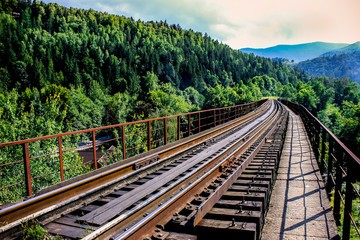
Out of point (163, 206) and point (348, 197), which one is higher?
point (348, 197)

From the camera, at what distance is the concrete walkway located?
14.3 ft

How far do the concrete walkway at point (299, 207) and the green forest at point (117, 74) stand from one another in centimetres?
3762

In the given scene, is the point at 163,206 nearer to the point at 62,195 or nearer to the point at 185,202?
the point at 185,202

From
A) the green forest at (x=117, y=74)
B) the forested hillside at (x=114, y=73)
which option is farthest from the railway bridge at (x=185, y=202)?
the forested hillside at (x=114, y=73)

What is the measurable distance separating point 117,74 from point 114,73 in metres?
1.37

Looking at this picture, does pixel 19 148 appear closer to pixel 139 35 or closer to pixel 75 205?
pixel 75 205

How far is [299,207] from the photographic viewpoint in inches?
212

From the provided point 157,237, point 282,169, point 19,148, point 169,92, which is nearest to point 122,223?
point 157,237

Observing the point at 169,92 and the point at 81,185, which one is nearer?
the point at 81,185

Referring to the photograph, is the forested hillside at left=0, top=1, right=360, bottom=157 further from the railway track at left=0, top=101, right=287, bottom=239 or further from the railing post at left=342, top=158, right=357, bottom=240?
the railing post at left=342, top=158, right=357, bottom=240

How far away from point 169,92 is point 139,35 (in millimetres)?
78075

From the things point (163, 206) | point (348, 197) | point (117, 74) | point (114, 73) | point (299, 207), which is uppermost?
point (114, 73)

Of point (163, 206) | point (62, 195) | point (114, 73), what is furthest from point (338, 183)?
point (114, 73)

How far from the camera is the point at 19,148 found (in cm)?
2066
